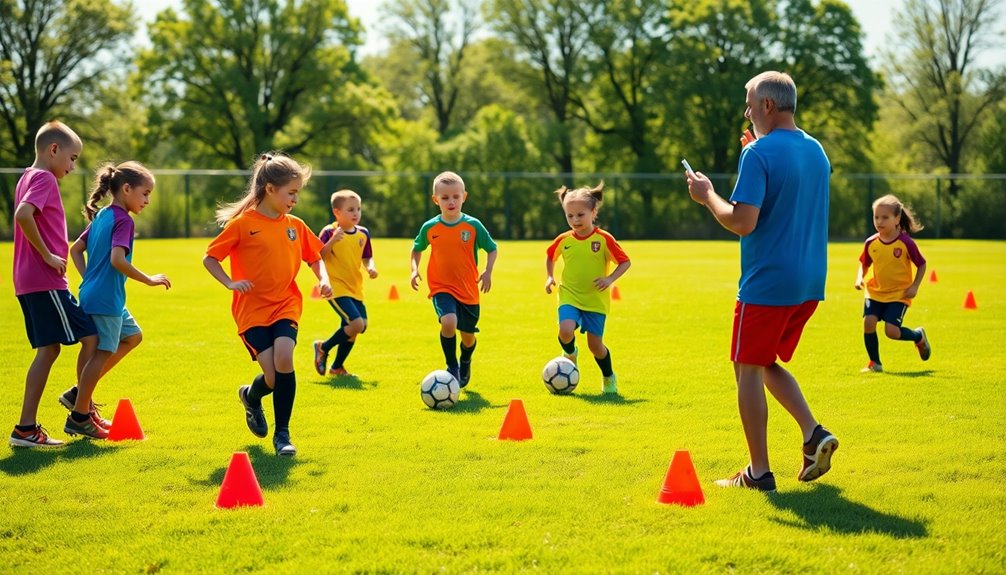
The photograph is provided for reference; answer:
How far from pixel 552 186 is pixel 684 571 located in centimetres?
4220

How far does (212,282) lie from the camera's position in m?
20.6

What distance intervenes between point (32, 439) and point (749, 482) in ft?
14.7

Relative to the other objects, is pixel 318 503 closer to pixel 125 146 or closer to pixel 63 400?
pixel 63 400

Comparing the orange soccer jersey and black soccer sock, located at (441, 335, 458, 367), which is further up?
the orange soccer jersey

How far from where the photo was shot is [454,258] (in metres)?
9.55

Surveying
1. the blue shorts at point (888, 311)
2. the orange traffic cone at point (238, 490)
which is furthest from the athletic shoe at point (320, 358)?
the blue shorts at point (888, 311)

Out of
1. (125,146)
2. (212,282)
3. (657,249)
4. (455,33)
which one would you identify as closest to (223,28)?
(125,146)

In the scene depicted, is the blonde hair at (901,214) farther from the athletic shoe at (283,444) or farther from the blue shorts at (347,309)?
the athletic shoe at (283,444)

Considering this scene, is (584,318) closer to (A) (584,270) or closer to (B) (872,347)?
(A) (584,270)

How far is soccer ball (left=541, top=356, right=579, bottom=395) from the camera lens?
29.3ft

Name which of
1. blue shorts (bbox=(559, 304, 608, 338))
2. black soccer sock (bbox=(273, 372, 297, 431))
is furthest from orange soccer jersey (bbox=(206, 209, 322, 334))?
blue shorts (bbox=(559, 304, 608, 338))

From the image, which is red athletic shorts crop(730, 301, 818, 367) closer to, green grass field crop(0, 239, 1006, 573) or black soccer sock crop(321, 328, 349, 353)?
green grass field crop(0, 239, 1006, 573)

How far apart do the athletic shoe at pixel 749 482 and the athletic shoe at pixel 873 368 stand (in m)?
4.80

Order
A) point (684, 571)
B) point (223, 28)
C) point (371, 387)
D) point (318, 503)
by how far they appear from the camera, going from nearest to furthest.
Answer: point (684, 571) → point (318, 503) → point (371, 387) → point (223, 28)
